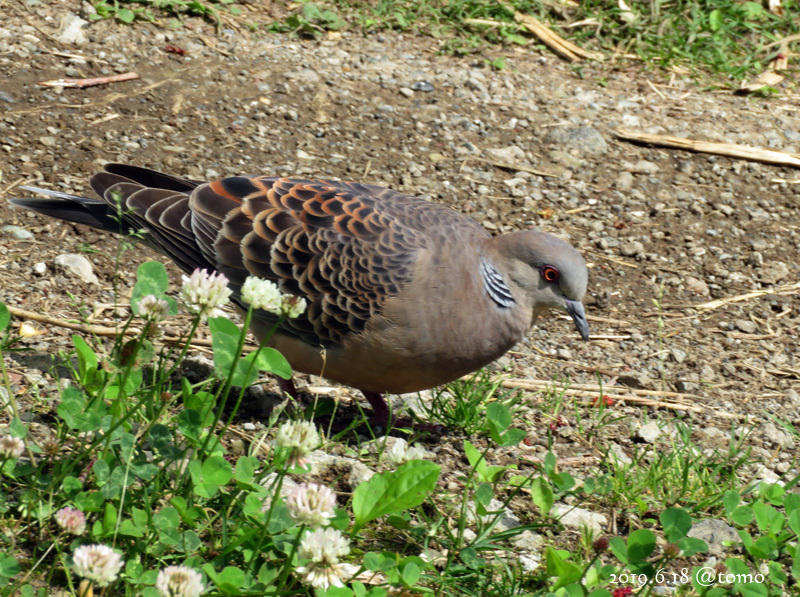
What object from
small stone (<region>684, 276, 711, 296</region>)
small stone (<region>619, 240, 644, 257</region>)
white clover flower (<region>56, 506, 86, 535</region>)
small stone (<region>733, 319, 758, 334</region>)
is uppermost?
white clover flower (<region>56, 506, 86, 535</region>)

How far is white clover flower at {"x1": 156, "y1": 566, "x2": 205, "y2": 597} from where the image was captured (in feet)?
6.25

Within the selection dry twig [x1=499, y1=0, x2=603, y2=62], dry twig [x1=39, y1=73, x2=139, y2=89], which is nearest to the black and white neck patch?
dry twig [x1=39, y1=73, x2=139, y2=89]

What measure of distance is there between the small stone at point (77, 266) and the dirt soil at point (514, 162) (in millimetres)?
46

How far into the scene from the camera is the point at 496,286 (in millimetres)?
3754

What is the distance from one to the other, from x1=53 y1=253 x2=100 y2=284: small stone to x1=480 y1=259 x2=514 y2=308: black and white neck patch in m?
1.84

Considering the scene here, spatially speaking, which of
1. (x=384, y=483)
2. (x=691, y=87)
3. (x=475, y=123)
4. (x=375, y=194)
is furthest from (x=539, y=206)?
(x=384, y=483)

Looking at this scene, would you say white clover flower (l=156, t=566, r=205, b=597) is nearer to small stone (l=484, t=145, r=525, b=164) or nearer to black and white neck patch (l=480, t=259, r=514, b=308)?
black and white neck patch (l=480, t=259, r=514, b=308)

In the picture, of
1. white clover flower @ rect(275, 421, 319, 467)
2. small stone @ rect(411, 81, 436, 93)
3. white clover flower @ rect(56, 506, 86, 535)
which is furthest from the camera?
small stone @ rect(411, 81, 436, 93)

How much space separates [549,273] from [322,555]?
6.82 feet

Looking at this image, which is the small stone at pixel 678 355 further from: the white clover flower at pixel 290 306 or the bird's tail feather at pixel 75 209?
the white clover flower at pixel 290 306

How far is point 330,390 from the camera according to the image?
13.7 feet

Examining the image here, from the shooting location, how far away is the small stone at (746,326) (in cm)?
488

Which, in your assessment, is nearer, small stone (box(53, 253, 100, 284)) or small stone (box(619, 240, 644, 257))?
small stone (box(53, 253, 100, 284))

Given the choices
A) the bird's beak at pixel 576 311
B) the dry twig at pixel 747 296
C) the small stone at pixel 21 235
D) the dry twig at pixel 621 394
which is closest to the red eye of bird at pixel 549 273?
the bird's beak at pixel 576 311
